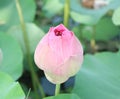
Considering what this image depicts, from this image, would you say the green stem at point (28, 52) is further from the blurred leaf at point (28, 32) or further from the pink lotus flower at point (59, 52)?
the pink lotus flower at point (59, 52)

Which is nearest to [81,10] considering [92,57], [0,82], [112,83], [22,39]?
[22,39]

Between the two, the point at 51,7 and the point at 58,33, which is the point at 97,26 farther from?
the point at 58,33

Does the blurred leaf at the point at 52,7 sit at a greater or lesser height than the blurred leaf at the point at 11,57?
lesser

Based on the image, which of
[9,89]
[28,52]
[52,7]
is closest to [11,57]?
[28,52]

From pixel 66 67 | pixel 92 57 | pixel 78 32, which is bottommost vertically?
pixel 78 32

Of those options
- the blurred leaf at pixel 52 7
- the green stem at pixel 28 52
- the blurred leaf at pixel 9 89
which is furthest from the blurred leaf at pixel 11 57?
the blurred leaf at pixel 52 7

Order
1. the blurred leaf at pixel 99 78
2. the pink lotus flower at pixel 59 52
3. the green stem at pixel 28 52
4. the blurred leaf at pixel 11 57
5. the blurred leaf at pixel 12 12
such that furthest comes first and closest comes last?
the blurred leaf at pixel 12 12
the green stem at pixel 28 52
the blurred leaf at pixel 11 57
the blurred leaf at pixel 99 78
the pink lotus flower at pixel 59 52
